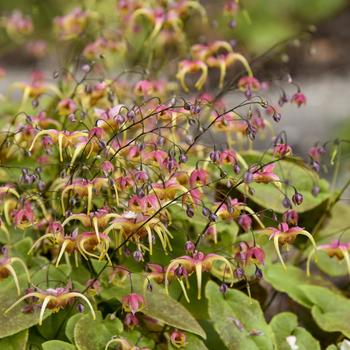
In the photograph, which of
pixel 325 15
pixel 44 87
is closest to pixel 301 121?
pixel 325 15

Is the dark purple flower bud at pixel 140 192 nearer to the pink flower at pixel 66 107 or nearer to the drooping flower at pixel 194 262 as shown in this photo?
the drooping flower at pixel 194 262

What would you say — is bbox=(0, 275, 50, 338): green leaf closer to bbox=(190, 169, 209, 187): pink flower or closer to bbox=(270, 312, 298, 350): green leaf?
bbox=(190, 169, 209, 187): pink flower

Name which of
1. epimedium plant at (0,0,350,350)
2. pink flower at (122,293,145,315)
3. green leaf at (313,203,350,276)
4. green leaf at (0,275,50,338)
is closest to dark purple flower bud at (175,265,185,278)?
epimedium plant at (0,0,350,350)

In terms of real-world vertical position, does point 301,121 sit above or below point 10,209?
below

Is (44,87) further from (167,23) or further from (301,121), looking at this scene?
(301,121)

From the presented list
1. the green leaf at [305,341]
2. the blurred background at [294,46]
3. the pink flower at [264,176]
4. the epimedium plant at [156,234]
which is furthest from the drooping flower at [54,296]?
the blurred background at [294,46]

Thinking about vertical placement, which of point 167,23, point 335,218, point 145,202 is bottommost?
point 335,218

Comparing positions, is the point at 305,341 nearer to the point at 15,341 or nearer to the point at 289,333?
the point at 289,333
